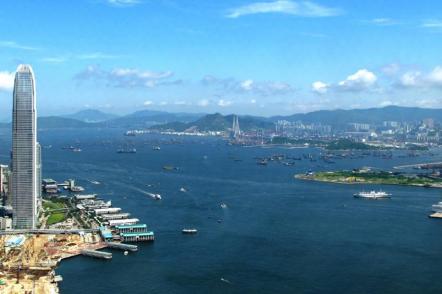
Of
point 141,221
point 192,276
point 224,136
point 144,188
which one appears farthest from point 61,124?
point 192,276

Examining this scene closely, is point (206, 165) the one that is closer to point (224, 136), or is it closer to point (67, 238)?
point (67, 238)

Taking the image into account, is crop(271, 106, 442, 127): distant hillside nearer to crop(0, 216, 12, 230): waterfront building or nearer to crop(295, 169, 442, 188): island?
crop(295, 169, 442, 188): island

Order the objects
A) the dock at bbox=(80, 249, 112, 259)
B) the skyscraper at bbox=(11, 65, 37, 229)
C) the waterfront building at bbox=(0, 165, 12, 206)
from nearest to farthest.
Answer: the dock at bbox=(80, 249, 112, 259) → the skyscraper at bbox=(11, 65, 37, 229) → the waterfront building at bbox=(0, 165, 12, 206)

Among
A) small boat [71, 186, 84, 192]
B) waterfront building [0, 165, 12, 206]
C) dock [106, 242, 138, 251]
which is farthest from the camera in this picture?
small boat [71, 186, 84, 192]

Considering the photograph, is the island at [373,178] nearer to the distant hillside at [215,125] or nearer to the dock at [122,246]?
the dock at [122,246]

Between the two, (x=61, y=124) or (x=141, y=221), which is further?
(x=61, y=124)

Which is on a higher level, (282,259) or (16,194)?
(16,194)

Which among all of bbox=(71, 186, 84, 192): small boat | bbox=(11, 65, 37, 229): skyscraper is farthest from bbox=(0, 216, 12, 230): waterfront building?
bbox=(71, 186, 84, 192): small boat

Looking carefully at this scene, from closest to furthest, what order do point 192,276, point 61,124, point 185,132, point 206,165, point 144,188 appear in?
point 192,276 < point 144,188 < point 206,165 < point 185,132 < point 61,124
